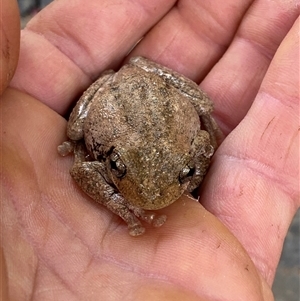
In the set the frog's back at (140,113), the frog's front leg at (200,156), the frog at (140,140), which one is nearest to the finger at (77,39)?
the frog at (140,140)

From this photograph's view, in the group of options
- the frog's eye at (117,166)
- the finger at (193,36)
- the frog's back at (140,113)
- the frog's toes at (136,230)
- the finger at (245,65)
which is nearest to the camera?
the frog's toes at (136,230)

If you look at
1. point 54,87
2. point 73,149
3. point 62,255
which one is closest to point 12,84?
point 54,87

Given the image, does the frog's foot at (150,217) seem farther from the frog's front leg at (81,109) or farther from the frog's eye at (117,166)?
the frog's front leg at (81,109)

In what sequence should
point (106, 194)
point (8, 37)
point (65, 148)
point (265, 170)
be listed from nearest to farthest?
point (8, 37) → point (106, 194) → point (265, 170) → point (65, 148)

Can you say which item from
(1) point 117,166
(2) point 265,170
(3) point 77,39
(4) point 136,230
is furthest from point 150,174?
(3) point 77,39

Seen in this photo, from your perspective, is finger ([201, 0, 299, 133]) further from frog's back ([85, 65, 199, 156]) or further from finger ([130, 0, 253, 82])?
frog's back ([85, 65, 199, 156])

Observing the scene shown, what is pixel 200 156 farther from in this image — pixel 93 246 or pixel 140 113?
pixel 93 246
